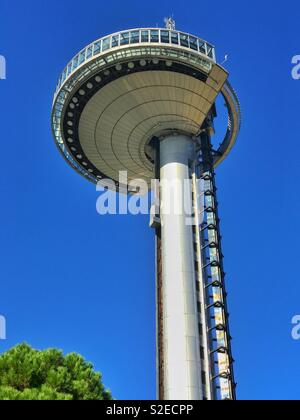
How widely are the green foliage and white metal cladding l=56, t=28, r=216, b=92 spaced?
Result: 1200 inches

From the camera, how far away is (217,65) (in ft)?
156

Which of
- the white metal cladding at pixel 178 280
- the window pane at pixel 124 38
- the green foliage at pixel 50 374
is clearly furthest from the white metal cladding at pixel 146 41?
the green foliage at pixel 50 374

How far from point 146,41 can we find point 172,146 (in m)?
10.8

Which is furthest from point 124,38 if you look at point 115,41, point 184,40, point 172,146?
point 172,146

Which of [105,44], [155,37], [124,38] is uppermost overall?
[105,44]

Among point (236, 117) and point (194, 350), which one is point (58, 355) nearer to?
point (194, 350)

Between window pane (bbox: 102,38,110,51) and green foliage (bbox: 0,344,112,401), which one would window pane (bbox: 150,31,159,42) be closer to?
window pane (bbox: 102,38,110,51)

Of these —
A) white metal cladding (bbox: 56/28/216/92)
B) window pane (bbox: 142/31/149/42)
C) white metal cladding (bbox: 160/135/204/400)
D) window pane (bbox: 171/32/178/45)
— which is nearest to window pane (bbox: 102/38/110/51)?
white metal cladding (bbox: 56/28/216/92)

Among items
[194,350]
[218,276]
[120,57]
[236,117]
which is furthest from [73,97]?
[194,350]

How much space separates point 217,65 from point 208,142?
863 centimetres

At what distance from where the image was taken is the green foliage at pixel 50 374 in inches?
1027

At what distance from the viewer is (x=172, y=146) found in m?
52.1

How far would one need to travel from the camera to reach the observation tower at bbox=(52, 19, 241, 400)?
1628 inches

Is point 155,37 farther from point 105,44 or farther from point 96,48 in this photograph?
point 96,48
